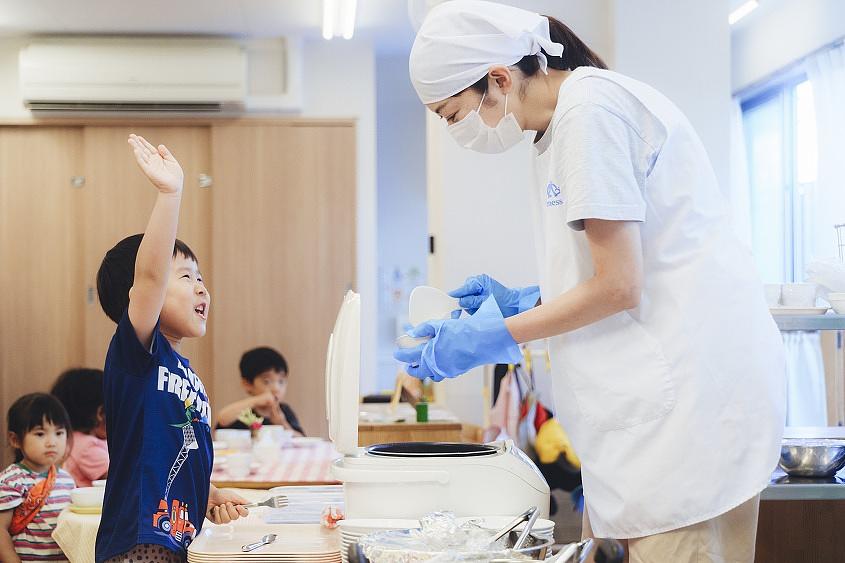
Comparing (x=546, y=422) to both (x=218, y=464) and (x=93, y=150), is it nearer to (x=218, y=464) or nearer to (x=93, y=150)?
(x=218, y=464)

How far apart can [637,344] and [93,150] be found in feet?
15.2

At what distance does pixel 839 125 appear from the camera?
13.5ft

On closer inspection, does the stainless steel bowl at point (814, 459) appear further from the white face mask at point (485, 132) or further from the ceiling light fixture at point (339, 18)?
the ceiling light fixture at point (339, 18)

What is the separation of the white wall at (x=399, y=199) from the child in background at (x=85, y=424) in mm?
3440

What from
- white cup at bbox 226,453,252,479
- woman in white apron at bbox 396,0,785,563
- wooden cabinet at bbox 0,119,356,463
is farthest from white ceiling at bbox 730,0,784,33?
woman in white apron at bbox 396,0,785,563

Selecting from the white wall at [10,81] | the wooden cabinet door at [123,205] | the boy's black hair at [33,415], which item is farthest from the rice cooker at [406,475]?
the white wall at [10,81]

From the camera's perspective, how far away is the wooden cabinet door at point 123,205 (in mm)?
5191

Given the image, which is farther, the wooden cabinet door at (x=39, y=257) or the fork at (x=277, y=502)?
the wooden cabinet door at (x=39, y=257)

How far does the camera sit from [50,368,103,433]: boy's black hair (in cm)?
330

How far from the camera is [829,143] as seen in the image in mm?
4172

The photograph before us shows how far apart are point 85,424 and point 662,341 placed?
262cm

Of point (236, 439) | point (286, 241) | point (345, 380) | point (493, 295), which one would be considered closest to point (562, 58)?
point (493, 295)

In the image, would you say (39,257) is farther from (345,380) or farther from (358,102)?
(345,380)

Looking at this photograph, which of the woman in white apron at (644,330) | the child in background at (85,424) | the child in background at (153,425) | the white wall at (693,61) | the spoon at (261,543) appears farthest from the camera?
the white wall at (693,61)
